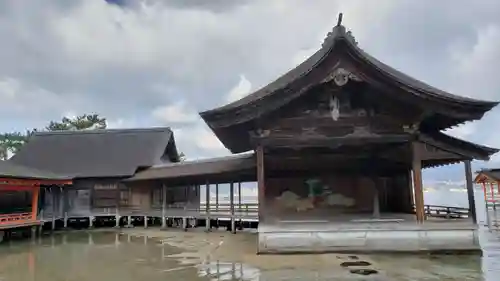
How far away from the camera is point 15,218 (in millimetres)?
19734

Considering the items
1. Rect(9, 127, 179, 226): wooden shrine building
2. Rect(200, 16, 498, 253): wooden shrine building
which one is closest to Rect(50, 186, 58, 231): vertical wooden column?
Rect(9, 127, 179, 226): wooden shrine building

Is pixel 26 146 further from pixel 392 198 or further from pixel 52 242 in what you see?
pixel 392 198

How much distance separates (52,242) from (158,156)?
1083 cm

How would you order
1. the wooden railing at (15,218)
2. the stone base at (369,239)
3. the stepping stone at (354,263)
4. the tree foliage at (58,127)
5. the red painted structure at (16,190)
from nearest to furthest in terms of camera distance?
the stepping stone at (354,263)
the stone base at (369,239)
the red painted structure at (16,190)
the wooden railing at (15,218)
the tree foliage at (58,127)

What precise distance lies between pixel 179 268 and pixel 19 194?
16972 mm

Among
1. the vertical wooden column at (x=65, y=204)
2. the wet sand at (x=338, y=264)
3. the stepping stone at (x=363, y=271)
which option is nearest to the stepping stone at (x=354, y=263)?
the wet sand at (x=338, y=264)

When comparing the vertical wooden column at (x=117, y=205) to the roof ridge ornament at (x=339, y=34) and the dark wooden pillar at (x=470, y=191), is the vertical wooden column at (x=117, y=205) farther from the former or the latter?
the dark wooden pillar at (x=470, y=191)

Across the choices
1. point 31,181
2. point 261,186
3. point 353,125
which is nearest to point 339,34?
point 353,125

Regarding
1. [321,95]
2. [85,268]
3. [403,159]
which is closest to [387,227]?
[403,159]

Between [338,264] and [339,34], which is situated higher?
[339,34]

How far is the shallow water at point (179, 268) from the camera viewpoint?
905 centimetres

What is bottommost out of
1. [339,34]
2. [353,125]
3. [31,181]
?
[31,181]

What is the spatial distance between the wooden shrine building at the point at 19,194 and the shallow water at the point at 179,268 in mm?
4016

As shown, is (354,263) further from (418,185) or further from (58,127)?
(58,127)
